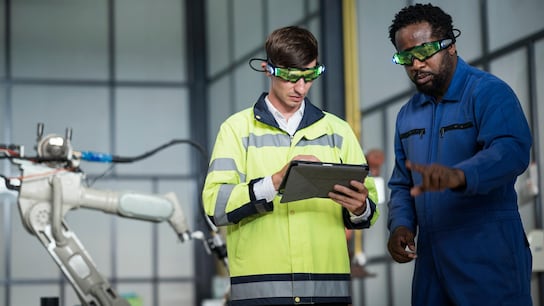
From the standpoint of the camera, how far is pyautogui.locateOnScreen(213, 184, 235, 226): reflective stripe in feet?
9.12

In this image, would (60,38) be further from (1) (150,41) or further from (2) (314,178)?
(2) (314,178)

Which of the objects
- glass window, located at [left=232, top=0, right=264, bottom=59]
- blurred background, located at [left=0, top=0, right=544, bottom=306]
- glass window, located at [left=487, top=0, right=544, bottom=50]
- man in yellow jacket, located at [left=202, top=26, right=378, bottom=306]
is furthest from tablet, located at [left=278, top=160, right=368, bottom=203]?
glass window, located at [left=232, top=0, right=264, bottom=59]

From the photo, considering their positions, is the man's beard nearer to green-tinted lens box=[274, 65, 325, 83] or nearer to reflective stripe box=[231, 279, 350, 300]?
green-tinted lens box=[274, 65, 325, 83]

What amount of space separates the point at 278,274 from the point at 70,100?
849 centimetres

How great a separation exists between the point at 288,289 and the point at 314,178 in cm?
35

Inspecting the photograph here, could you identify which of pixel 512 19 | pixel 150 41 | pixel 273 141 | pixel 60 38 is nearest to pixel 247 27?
pixel 150 41

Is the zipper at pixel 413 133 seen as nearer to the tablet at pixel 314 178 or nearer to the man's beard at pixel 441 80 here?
the man's beard at pixel 441 80

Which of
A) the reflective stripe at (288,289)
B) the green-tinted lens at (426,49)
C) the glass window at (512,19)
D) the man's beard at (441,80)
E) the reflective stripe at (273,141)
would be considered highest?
the glass window at (512,19)

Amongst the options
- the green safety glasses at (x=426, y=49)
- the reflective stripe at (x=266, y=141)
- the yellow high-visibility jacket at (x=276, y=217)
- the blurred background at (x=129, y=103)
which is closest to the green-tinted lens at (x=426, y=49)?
the green safety glasses at (x=426, y=49)

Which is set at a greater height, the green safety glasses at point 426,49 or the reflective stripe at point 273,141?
the green safety glasses at point 426,49

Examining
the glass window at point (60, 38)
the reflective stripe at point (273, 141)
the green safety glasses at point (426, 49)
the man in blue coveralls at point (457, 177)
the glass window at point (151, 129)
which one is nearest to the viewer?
the man in blue coveralls at point (457, 177)

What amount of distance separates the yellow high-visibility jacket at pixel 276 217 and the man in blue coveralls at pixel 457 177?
0.19 meters

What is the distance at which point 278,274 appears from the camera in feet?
9.08

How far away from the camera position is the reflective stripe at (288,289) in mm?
2752
